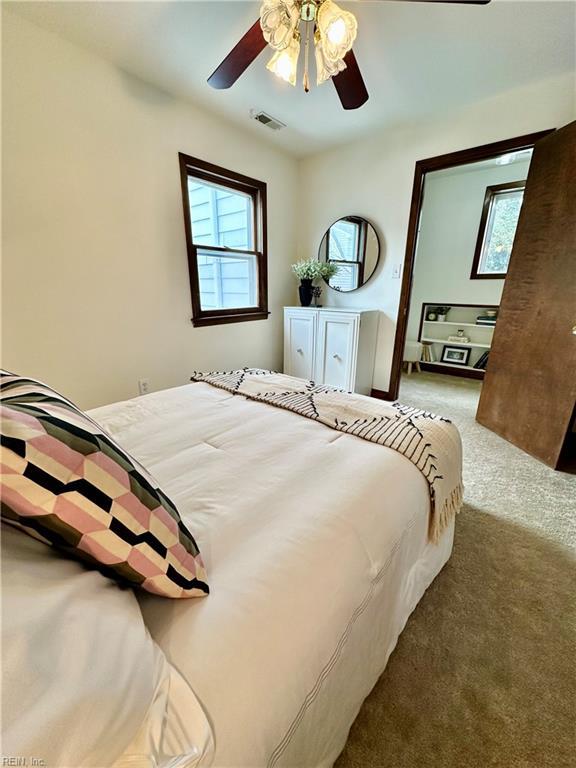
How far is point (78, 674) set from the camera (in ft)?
1.17

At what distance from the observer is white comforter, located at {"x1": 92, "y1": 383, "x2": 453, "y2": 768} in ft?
1.64

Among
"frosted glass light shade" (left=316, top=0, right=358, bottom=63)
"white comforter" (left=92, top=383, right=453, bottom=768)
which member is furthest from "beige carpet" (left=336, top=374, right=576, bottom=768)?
"frosted glass light shade" (left=316, top=0, right=358, bottom=63)

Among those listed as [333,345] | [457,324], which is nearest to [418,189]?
[333,345]

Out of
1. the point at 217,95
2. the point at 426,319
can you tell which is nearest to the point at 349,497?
the point at 217,95

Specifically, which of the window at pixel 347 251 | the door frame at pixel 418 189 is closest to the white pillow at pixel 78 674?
the door frame at pixel 418 189

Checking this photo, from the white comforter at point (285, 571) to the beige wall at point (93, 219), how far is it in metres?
1.22

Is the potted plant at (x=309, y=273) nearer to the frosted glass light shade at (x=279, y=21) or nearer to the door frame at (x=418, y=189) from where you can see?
the door frame at (x=418, y=189)

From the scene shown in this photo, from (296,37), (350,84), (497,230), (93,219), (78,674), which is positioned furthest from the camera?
(497,230)

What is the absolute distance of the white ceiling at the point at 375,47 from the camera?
5.33 feet

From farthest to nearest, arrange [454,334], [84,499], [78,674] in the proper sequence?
[454,334], [84,499], [78,674]

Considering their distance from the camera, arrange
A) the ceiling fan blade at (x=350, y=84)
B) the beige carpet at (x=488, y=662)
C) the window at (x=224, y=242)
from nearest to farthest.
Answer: the beige carpet at (x=488, y=662) → the ceiling fan blade at (x=350, y=84) → the window at (x=224, y=242)

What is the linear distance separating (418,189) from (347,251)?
0.84 m

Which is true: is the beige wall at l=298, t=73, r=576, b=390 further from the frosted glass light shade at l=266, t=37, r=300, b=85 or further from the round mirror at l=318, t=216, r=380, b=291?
the frosted glass light shade at l=266, t=37, r=300, b=85

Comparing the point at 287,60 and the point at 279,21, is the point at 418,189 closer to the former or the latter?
the point at 287,60
